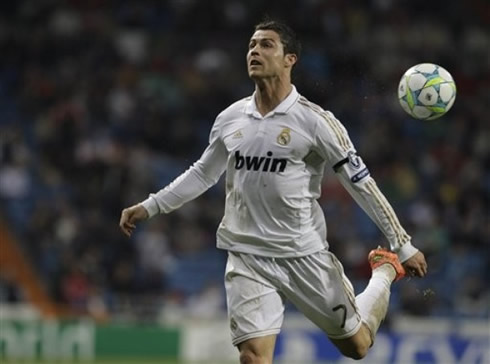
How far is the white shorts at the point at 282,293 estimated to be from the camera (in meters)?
7.39

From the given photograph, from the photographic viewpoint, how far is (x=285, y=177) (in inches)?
293

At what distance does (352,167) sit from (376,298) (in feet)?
3.51

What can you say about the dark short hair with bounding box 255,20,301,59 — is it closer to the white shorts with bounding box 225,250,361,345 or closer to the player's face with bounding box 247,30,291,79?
the player's face with bounding box 247,30,291,79

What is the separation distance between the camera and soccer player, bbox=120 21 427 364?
7406 mm

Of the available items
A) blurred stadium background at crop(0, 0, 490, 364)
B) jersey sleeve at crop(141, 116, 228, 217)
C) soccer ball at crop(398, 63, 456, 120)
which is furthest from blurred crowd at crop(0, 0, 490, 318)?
jersey sleeve at crop(141, 116, 228, 217)

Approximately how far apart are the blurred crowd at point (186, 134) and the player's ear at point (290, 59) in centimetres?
868

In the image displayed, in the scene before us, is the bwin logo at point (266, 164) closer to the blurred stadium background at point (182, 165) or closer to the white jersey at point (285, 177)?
the white jersey at point (285, 177)

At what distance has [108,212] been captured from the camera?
56.0 ft

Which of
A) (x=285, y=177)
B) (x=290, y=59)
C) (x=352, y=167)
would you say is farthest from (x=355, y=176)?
(x=290, y=59)

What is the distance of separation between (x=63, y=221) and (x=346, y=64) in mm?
5885

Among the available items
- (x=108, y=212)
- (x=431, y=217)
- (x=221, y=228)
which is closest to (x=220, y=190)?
(x=108, y=212)

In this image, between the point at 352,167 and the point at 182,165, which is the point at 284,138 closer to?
the point at 352,167

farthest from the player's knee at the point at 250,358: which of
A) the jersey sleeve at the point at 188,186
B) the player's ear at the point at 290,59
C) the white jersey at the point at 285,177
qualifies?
the player's ear at the point at 290,59

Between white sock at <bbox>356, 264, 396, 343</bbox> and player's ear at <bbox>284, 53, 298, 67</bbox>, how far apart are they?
1.50 meters
